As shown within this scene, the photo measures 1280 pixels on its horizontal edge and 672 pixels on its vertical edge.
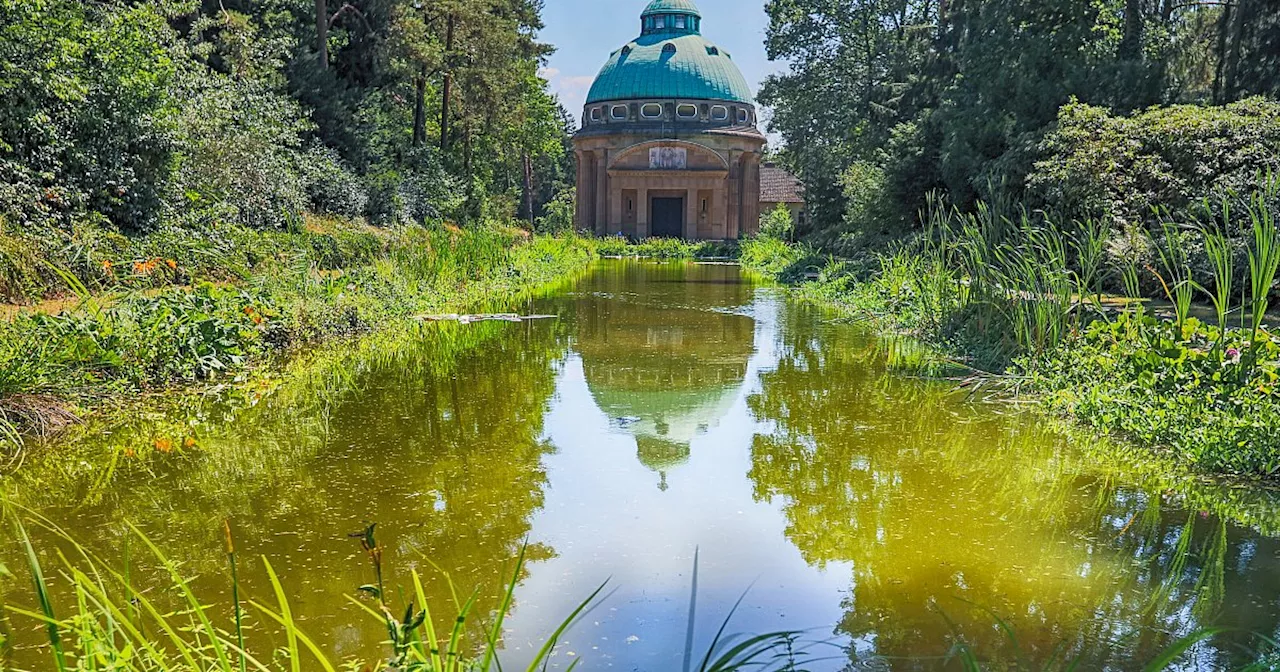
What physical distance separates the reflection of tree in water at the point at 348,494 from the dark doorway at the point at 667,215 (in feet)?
164

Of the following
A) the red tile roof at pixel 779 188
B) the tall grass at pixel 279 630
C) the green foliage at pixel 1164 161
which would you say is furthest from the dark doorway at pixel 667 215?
the tall grass at pixel 279 630

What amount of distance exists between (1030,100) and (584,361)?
9284mm

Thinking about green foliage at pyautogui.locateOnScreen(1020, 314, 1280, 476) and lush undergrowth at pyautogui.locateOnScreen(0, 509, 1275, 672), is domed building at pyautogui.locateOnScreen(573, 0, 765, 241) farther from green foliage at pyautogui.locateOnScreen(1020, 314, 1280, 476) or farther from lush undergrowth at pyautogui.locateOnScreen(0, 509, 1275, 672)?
lush undergrowth at pyautogui.locateOnScreen(0, 509, 1275, 672)

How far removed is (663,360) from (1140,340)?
Answer: 13.8ft

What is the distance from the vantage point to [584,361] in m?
9.64

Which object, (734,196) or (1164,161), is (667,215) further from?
(1164,161)

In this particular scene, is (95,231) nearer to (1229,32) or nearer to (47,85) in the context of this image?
(47,85)

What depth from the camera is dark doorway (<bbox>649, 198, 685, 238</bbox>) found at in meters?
57.5

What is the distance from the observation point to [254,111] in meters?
18.4

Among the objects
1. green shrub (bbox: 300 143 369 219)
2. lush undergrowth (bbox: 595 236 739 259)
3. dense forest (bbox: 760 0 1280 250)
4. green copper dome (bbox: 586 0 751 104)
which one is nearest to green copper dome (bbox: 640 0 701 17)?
green copper dome (bbox: 586 0 751 104)

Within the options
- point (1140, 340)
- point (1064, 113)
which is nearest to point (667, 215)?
point (1064, 113)

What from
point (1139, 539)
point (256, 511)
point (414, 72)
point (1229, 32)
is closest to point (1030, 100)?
point (1229, 32)

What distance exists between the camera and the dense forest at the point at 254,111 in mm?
11727

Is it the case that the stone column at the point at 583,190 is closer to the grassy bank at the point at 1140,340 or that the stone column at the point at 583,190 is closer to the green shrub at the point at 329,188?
the green shrub at the point at 329,188
